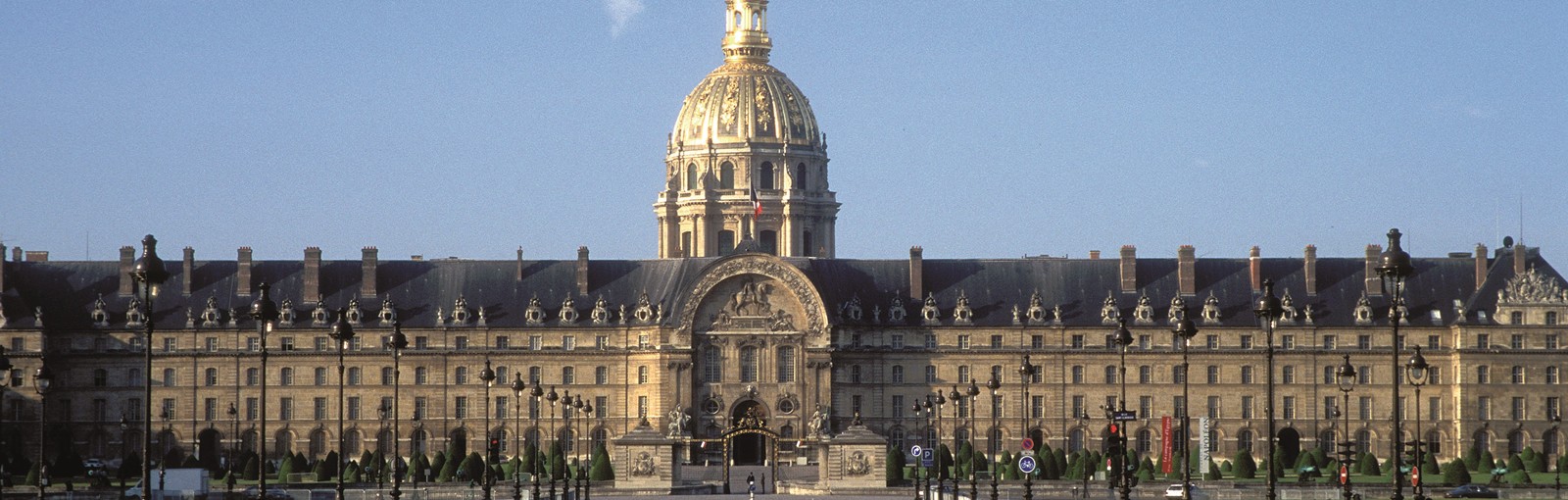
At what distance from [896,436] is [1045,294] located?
9.85 meters

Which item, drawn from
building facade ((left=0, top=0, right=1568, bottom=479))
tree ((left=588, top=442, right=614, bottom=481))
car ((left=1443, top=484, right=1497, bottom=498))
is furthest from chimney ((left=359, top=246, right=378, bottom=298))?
car ((left=1443, top=484, right=1497, bottom=498))

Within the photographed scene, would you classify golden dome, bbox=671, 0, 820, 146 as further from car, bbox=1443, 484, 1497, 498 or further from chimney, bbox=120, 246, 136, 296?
car, bbox=1443, 484, 1497, 498

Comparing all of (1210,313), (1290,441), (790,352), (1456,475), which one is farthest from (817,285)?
(1456,475)

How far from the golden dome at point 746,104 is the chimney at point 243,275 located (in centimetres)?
4769

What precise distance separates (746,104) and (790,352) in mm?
46495

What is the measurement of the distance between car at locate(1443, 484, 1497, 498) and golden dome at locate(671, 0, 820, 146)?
87.2 m

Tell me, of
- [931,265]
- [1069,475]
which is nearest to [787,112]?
[931,265]

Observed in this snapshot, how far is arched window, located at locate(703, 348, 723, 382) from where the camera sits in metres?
142

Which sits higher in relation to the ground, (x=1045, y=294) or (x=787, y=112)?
(x=787, y=112)

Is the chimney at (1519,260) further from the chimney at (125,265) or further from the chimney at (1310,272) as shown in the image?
the chimney at (125,265)

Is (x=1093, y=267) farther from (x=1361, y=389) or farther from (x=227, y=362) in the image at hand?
(x=227, y=362)

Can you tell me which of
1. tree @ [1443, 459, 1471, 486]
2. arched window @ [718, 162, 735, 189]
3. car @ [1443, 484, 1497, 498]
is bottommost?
car @ [1443, 484, 1497, 498]

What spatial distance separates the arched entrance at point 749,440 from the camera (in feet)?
456

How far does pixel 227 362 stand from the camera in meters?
141
